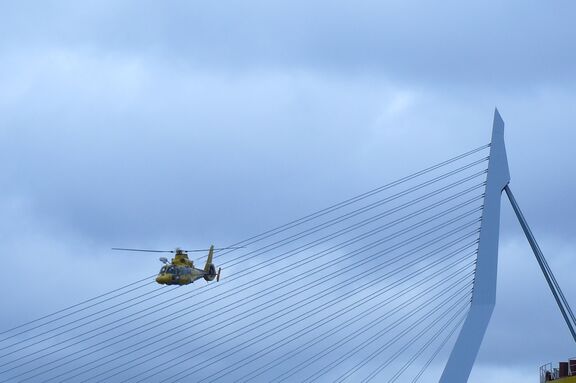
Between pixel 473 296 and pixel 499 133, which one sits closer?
pixel 473 296

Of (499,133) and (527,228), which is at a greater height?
(499,133)

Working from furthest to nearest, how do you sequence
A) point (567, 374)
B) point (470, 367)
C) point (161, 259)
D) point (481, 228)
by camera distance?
point (161, 259) → point (567, 374) → point (481, 228) → point (470, 367)

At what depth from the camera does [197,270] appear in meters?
74.4

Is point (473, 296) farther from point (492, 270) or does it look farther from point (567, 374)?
point (567, 374)

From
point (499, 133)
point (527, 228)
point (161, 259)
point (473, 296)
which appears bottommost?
point (473, 296)

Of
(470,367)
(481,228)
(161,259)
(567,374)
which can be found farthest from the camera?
(161,259)

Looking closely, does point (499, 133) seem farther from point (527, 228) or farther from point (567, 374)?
point (567, 374)

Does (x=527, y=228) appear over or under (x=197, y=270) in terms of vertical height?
under

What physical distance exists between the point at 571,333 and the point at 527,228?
17.0 ft

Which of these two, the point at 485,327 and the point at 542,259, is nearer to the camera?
the point at 485,327

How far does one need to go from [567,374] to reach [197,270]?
23.1 metres

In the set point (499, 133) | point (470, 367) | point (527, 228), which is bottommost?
point (470, 367)

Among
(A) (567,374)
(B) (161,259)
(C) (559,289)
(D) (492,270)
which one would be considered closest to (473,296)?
Answer: (D) (492,270)

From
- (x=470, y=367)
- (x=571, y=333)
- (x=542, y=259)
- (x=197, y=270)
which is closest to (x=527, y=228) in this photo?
(x=542, y=259)
